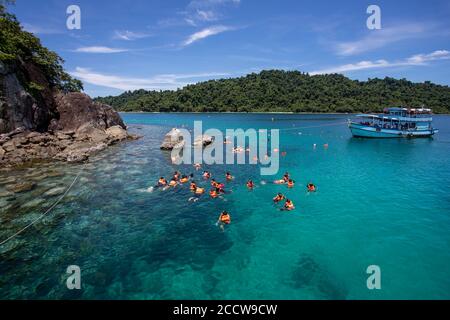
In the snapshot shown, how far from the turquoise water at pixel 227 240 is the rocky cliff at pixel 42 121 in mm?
7179

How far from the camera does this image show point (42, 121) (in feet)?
164

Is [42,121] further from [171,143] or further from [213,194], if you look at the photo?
[213,194]

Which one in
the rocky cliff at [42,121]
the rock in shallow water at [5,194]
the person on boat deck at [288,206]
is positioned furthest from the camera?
the rocky cliff at [42,121]

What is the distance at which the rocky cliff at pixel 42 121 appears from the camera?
39625 mm

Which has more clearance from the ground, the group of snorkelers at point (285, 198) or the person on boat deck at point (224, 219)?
the group of snorkelers at point (285, 198)

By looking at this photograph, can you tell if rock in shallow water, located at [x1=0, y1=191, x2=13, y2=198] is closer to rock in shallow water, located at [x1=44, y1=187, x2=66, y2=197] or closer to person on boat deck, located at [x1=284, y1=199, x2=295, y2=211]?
rock in shallow water, located at [x1=44, y1=187, x2=66, y2=197]

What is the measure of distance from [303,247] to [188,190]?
14338 millimetres

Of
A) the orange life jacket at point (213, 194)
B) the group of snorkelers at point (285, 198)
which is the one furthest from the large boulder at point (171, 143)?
the orange life jacket at point (213, 194)

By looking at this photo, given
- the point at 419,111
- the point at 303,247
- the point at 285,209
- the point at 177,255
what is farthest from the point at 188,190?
the point at 419,111

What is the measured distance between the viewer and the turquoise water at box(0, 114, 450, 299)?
1432 cm

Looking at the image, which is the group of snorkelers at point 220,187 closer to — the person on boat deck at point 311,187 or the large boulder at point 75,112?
the person on boat deck at point 311,187

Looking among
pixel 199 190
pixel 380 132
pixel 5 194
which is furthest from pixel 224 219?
pixel 380 132

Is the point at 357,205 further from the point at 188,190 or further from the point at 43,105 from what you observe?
the point at 43,105

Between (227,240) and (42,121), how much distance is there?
46.6m
